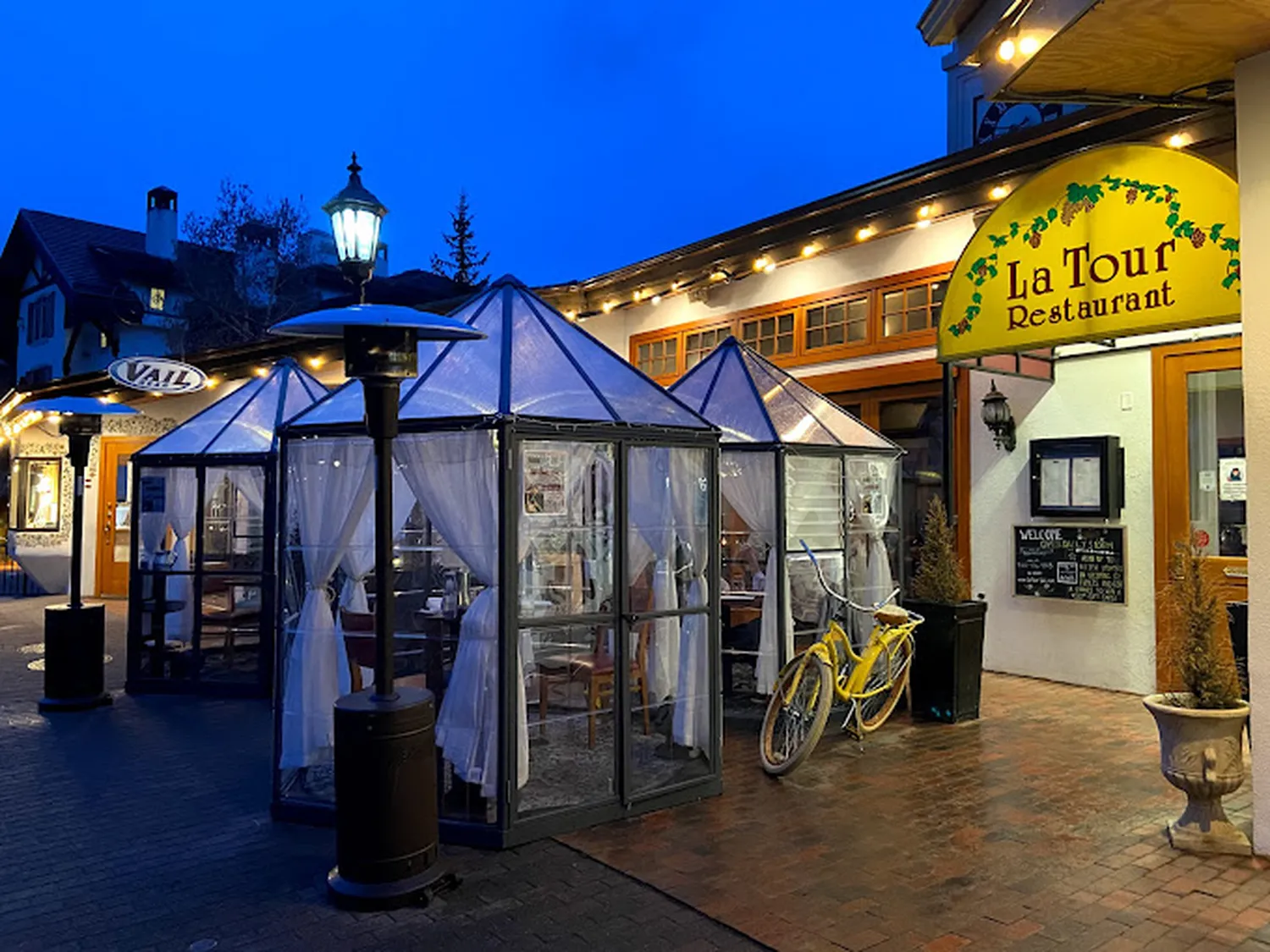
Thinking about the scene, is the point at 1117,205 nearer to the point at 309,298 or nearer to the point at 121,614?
the point at 121,614

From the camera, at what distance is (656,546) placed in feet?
18.4

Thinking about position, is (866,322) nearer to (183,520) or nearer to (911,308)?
(911,308)

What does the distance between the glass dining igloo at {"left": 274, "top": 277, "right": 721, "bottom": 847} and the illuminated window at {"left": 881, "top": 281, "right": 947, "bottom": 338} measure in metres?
4.50

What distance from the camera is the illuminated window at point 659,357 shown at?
501 inches

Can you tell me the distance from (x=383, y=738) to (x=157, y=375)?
10.1m

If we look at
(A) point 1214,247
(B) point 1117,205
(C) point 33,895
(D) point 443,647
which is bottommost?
(C) point 33,895

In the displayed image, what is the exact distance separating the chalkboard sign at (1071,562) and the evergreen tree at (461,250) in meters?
36.3

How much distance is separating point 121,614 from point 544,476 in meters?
11.1

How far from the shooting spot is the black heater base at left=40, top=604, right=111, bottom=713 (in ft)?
25.0

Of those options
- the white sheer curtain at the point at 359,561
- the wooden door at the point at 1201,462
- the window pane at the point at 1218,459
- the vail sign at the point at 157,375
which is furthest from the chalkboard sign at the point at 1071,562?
the vail sign at the point at 157,375

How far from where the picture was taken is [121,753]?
21.0 feet

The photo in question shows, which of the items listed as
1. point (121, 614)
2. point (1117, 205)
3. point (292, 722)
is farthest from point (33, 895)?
point (121, 614)

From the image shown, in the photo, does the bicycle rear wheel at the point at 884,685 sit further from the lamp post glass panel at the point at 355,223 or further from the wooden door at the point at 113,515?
the wooden door at the point at 113,515

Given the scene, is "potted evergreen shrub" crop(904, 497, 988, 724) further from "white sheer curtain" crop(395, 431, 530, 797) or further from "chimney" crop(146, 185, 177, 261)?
"chimney" crop(146, 185, 177, 261)
